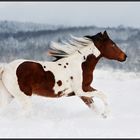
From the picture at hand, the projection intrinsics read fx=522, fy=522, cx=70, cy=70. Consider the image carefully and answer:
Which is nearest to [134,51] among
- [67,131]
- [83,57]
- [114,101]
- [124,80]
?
[124,80]

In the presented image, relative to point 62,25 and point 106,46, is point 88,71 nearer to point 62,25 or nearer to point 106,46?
point 106,46

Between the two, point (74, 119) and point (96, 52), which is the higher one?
point (96, 52)

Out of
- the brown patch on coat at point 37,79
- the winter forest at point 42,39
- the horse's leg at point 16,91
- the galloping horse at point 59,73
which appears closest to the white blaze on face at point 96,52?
the galloping horse at point 59,73

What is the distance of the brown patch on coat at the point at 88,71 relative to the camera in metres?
2.03

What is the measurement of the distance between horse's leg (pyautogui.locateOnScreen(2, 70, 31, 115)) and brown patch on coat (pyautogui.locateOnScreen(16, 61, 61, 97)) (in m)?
0.02

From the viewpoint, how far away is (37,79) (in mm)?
1991

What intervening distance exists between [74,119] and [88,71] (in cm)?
20

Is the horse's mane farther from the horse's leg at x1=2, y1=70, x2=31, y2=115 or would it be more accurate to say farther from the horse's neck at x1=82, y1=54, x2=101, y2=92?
the horse's leg at x1=2, y1=70, x2=31, y2=115

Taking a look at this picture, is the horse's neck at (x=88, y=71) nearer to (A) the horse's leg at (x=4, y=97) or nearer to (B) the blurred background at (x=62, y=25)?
(A) the horse's leg at (x=4, y=97)

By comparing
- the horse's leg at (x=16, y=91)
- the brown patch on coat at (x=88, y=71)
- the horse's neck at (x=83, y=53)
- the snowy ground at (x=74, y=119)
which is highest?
the horse's neck at (x=83, y=53)

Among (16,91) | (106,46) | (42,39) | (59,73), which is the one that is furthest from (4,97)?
(42,39)

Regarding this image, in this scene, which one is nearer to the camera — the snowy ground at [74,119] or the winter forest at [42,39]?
the snowy ground at [74,119]

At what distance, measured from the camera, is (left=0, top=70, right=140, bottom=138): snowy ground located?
182cm
